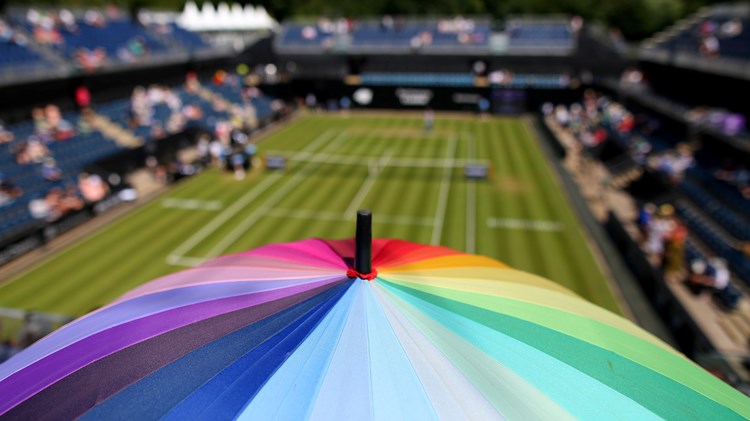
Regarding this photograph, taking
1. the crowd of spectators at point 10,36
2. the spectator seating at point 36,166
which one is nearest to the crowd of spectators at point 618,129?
the spectator seating at point 36,166

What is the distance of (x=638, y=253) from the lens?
16.3 m

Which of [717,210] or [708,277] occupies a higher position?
[717,210]

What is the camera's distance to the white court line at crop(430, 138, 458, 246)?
19781mm

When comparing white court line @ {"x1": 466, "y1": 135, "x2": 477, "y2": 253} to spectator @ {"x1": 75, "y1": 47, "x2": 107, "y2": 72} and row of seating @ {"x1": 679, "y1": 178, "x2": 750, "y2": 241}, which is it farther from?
spectator @ {"x1": 75, "y1": 47, "x2": 107, "y2": 72}

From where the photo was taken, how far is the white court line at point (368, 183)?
2280 cm

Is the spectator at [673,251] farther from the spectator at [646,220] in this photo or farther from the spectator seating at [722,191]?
the spectator seating at [722,191]

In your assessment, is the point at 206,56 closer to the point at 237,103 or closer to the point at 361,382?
the point at 237,103

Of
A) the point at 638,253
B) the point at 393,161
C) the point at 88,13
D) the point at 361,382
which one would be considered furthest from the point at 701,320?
the point at 88,13

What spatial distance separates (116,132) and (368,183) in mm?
17843

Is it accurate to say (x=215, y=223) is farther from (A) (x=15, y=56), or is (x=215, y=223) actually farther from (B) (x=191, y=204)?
(A) (x=15, y=56)

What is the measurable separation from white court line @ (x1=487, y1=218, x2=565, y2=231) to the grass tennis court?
0.05m

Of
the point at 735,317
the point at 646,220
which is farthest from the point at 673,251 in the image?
the point at 646,220

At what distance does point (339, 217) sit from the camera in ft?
70.7

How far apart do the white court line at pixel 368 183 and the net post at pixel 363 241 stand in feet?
56.1
